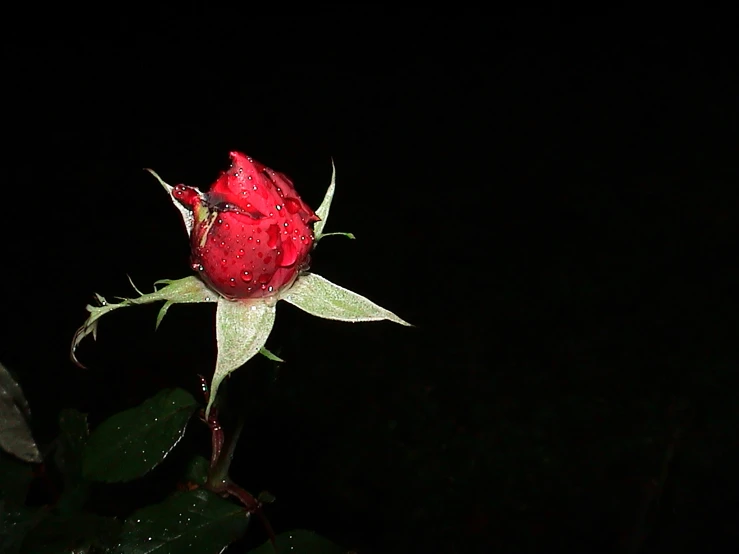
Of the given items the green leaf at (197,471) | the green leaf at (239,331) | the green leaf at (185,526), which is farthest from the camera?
the green leaf at (197,471)

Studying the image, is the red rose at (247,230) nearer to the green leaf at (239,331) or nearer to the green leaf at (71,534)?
the green leaf at (239,331)

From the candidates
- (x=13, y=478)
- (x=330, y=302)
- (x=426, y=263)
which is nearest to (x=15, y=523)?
(x=13, y=478)

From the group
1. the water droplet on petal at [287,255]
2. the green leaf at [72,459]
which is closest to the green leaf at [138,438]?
the green leaf at [72,459]

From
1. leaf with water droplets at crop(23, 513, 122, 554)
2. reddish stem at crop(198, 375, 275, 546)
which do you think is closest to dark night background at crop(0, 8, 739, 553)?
reddish stem at crop(198, 375, 275, 546)

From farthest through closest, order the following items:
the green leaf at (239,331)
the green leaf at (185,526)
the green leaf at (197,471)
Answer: the green leaf at (197,471) < the green leaf at (185,526) < the green leaf at (239,331)

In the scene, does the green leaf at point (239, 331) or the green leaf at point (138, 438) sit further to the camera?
the green leaf at point (138, 438)

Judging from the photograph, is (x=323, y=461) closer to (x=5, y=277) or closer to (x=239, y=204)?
(x=5, y=277)
